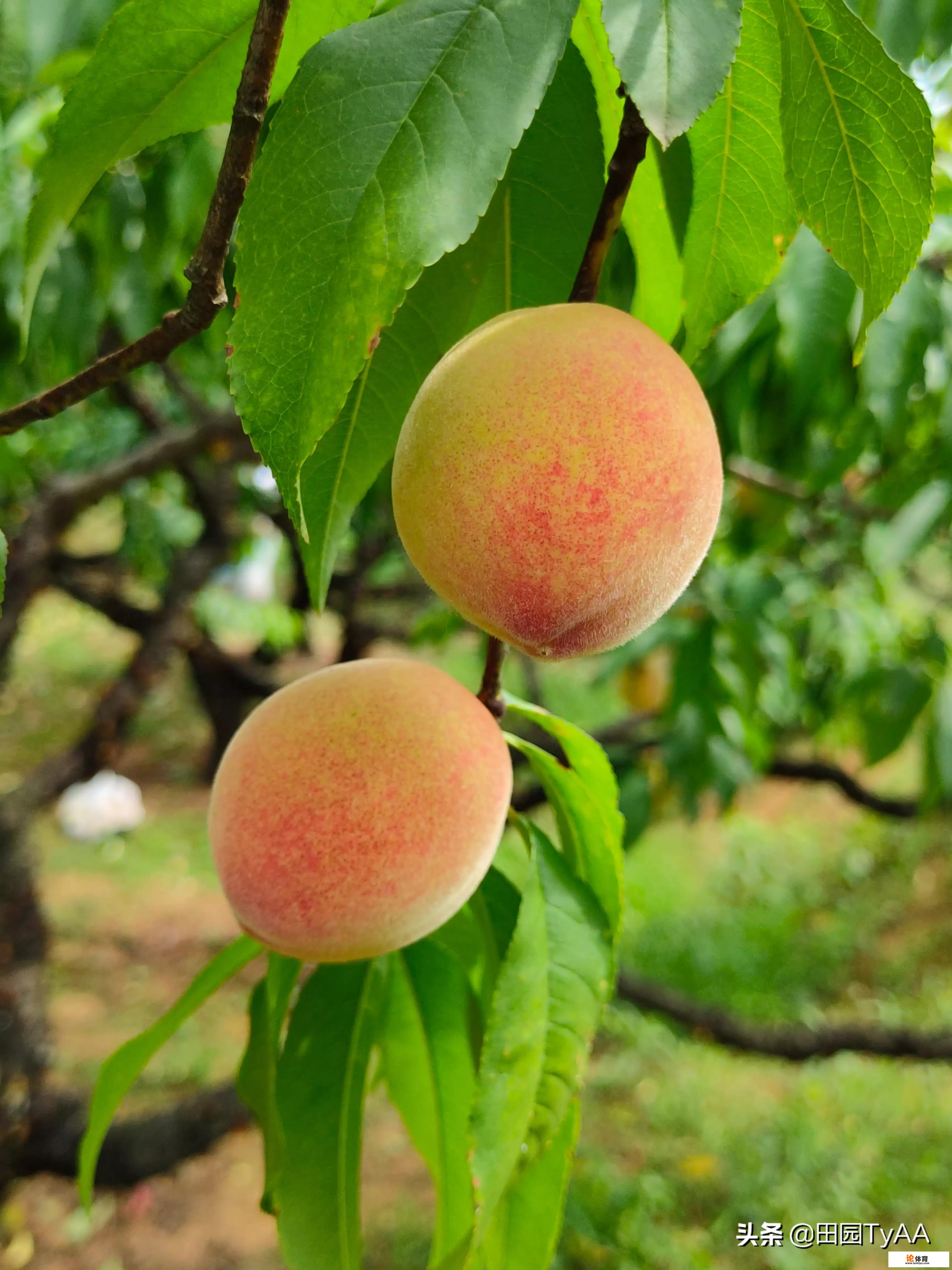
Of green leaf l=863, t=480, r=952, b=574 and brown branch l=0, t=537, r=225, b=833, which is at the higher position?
green leaf l=863, t=480, r=952, b=574

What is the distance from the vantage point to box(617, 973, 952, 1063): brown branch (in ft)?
5.94

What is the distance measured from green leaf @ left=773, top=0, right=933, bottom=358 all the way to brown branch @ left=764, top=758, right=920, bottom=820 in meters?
2.11

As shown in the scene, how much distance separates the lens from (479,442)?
16.1 inches

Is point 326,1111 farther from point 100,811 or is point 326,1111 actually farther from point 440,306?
point 100,811

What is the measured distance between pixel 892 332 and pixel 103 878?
413cm

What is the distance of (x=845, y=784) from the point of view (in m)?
2.44

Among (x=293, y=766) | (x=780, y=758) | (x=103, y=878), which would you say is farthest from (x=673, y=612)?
(x=103, y=878)

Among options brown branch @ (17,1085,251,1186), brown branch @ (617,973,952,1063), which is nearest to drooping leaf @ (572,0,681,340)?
brown branch @ (17,1085,251,1186)

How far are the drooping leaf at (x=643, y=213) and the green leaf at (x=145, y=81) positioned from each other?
11 cm

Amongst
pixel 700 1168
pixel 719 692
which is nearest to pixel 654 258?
pixel 719 692

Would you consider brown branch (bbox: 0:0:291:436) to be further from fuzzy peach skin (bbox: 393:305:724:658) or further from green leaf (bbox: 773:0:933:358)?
green leaf (bbox: 773:0:933:358)

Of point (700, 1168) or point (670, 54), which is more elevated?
point (670, 54)

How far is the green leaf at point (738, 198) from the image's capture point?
463 millimetres

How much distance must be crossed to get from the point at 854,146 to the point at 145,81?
29 cm
